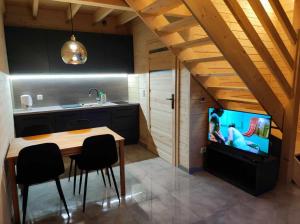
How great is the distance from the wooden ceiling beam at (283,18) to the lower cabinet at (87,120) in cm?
273

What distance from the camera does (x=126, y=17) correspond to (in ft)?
13.8

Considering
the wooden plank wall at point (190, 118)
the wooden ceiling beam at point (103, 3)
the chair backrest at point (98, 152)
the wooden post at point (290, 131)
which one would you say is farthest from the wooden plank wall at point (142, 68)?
the wooden post at point (290, 131)

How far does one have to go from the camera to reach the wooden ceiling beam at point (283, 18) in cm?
229

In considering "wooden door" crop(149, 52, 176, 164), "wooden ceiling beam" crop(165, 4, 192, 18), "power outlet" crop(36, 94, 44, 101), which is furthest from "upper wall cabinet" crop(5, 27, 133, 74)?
"wooden ceiling beam" crop(165, 4, 192, 18)

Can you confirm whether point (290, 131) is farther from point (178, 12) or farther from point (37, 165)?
point (37, 165)

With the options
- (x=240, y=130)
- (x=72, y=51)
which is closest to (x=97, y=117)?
(x=72, y=51)

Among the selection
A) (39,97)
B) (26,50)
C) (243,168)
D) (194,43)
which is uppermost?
(26,50)

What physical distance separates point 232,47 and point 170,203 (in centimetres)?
184

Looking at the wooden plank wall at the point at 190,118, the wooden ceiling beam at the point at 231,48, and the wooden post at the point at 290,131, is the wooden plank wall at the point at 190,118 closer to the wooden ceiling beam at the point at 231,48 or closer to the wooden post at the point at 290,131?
the wooden ceiling beam at the point at 231,48

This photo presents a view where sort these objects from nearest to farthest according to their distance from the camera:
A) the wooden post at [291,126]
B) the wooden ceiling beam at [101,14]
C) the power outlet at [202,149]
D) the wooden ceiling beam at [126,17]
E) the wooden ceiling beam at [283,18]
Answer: the wooden ceiling beam at [283,18] < the wooden post at [291,126] < the power outlet at [202,149] < the wooden ceiling beam at [101,14] < the wooden ceiling beam at [126,17]

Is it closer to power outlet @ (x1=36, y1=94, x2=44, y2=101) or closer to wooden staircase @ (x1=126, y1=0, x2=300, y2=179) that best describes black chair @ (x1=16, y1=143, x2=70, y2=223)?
wooden staircase @ (x1=126, y1=0, x2=300, y2=179)

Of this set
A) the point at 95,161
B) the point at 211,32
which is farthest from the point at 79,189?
the point at 211,32

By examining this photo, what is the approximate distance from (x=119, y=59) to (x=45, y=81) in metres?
1.49

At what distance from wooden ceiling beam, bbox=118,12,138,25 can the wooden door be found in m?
0.85
